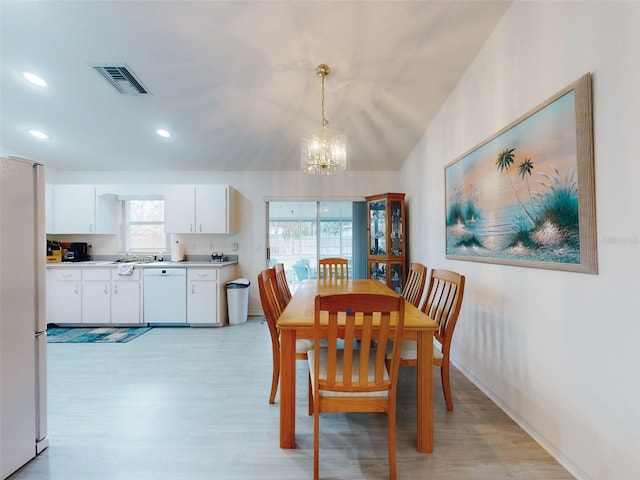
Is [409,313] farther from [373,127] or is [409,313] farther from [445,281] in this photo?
[373,127]

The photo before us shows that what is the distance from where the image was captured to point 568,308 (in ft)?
4.83

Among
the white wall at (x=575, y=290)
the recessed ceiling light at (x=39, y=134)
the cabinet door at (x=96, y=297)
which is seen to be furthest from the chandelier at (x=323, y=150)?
the recessed ceiling light at (x=39, y=134)

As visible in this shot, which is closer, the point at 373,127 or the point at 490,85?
the point at 490,85

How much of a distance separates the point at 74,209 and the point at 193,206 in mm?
1858

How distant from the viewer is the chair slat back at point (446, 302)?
1.88 m

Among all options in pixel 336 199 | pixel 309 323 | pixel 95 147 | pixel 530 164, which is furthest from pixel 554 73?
pixel 95 147

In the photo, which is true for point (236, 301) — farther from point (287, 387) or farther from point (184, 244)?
point (287, 387)

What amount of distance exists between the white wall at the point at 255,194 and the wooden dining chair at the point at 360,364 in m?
3.32

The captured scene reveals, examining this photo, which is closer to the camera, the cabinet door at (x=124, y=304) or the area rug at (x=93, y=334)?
the area rug at (x=93, y=334)

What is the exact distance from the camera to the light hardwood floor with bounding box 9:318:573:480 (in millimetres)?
1447

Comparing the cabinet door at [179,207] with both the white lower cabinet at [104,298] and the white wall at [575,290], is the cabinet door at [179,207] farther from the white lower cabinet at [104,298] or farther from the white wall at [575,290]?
the white wall at [575,290]

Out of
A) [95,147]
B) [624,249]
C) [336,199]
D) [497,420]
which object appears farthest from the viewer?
[336,199]

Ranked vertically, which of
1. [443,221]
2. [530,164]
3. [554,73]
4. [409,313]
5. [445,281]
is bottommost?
[409,313]

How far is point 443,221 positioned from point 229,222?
9.98 ft
